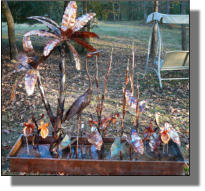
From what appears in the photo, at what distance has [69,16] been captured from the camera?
1.55 meters

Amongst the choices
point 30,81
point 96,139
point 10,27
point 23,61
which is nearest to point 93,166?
point 96,139

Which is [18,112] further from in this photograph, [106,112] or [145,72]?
[145,72]

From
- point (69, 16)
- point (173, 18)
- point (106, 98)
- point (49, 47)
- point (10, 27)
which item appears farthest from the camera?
point (10, 27)

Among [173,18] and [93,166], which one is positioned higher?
[173,18]

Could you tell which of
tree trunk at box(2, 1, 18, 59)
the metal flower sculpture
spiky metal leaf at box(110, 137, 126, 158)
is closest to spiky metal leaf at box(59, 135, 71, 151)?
spiky metal leaf at box(110, 137, 126, 158)

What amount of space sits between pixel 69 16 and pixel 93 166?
967 mm

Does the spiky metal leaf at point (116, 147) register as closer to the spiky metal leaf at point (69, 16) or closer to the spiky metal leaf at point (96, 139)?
the spiky metal leaf at point (96, 139)

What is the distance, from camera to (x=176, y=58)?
13.7 ft

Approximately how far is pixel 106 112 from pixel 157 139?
1.34 meters

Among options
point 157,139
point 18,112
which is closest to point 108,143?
point 157,139

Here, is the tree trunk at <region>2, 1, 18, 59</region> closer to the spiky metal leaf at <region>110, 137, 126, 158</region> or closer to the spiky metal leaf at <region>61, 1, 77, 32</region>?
the spiky metal leaf at <region>61, 1, 77, 32</region>

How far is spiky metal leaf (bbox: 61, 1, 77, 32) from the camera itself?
1537mm

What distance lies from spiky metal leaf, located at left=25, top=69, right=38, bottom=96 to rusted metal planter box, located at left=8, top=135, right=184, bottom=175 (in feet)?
1.72

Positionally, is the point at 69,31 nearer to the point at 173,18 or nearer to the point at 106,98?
the point at 106,98
